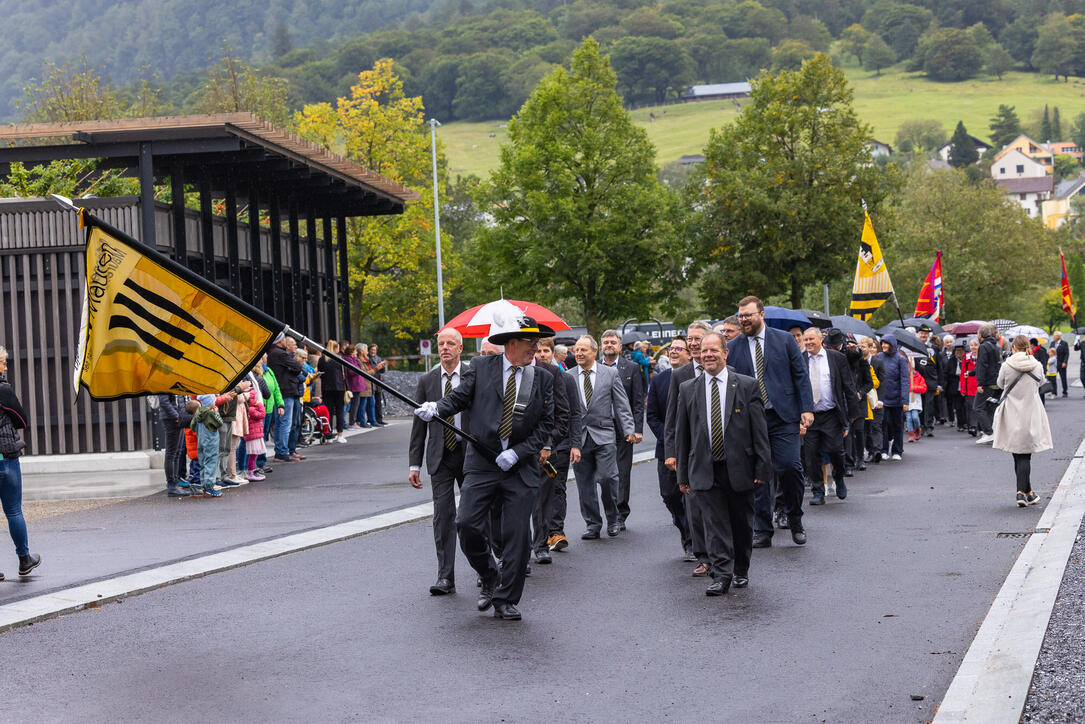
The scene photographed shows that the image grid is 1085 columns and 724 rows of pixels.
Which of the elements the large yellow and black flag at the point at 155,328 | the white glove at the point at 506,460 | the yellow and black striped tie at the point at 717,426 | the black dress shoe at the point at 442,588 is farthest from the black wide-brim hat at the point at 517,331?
the black dress shoe at the point at 442,588

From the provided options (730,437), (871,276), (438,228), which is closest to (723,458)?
(730,437)

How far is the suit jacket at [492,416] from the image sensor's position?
8.24 m

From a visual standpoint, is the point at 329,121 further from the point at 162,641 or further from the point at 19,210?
the point at 162,641

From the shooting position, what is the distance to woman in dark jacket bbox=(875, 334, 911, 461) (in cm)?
1864

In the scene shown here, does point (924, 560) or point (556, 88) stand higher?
point (556, 88)

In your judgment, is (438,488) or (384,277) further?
(384,277)

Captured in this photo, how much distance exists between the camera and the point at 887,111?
591 ft

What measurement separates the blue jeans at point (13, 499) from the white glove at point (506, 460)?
4324 mm

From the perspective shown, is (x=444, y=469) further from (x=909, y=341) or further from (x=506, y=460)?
(x=909, y=341)

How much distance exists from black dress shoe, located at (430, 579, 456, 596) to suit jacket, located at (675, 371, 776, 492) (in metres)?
1.81

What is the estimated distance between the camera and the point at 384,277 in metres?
49.8

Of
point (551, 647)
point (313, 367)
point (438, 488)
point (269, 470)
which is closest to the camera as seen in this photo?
point (551, 647)

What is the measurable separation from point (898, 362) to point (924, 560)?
31.4 ft

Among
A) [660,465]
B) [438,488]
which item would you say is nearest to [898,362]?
[660,465]
